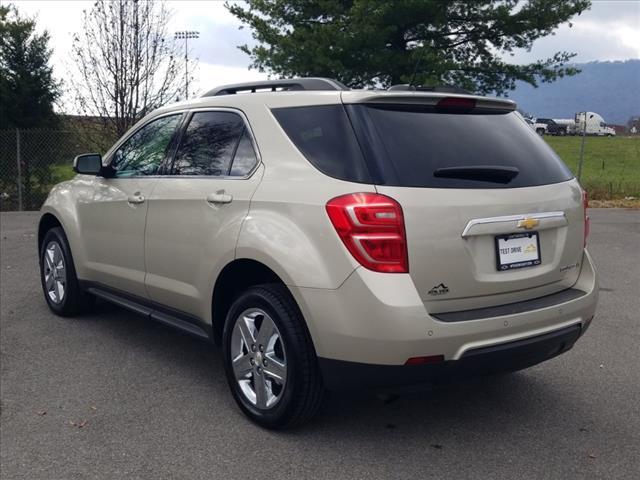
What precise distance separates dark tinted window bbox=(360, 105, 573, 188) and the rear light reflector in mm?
797

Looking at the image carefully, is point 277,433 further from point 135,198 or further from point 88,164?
point 88,164

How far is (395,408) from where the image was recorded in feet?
13.1

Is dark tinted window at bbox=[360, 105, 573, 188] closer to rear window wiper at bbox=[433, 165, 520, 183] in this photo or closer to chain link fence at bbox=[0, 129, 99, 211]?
rear window wiper at bbox=[433, 165, 520, 183]

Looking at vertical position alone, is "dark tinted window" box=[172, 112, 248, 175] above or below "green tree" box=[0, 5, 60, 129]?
below

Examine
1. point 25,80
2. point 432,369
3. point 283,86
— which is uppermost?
point 25,80

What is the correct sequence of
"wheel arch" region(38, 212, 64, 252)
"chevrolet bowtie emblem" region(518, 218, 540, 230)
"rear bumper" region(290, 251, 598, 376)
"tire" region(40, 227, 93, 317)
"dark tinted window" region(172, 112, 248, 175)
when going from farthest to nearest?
"wheel arch" region(38, 212, 64, 252) < "tire" region(40, 227, 93, 317) < "dark tinted window" region(172, 112, 248, 175) < "chevrolet bowtie emblem" region(518, 218, 540, 230) < "rear bumper" region(290, 251, 598, 376)

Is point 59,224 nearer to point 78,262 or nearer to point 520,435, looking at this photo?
point 78,262

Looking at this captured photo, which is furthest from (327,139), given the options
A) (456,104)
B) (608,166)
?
(608,166)

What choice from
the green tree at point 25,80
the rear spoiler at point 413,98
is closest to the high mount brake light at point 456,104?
the rear spoiler at point 413,98

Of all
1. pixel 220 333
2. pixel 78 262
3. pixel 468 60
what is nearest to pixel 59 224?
pixel 78 262

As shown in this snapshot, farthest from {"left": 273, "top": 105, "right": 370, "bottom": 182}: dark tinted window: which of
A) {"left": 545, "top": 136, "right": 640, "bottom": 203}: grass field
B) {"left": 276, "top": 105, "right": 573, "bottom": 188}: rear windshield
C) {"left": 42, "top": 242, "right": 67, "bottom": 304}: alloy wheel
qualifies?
{"left": 545, "top": 136, "right": 640, "bottom": 203}: grass field

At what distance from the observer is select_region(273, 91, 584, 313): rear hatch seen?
3141 millimetres

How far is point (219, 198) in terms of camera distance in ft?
12.7

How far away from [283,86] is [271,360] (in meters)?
1.64
